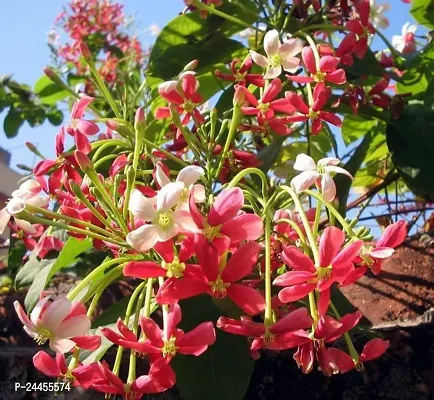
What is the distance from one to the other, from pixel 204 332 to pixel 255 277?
0.15m

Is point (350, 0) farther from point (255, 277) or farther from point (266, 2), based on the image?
point (255, 277)

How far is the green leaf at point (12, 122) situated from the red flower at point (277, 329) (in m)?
1.56

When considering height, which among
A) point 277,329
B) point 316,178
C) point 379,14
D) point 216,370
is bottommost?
point 216,370

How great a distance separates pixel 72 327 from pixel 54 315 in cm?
2

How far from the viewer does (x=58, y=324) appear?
0.53 meters

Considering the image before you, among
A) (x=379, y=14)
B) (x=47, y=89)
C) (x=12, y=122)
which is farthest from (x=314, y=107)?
(x=12, y=122)

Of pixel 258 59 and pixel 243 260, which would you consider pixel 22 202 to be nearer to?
pixel 243 260

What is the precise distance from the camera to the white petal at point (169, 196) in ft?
1.72

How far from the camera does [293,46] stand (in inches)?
33.0

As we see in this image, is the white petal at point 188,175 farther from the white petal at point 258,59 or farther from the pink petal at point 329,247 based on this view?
the white petal at point 258,59

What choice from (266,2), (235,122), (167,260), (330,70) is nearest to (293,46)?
(330,70)

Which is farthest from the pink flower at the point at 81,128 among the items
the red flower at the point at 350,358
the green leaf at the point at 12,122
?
the green leaf at the point at 12,122

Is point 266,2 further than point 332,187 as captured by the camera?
Yes

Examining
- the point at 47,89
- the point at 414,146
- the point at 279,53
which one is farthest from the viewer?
the point at 47,89
